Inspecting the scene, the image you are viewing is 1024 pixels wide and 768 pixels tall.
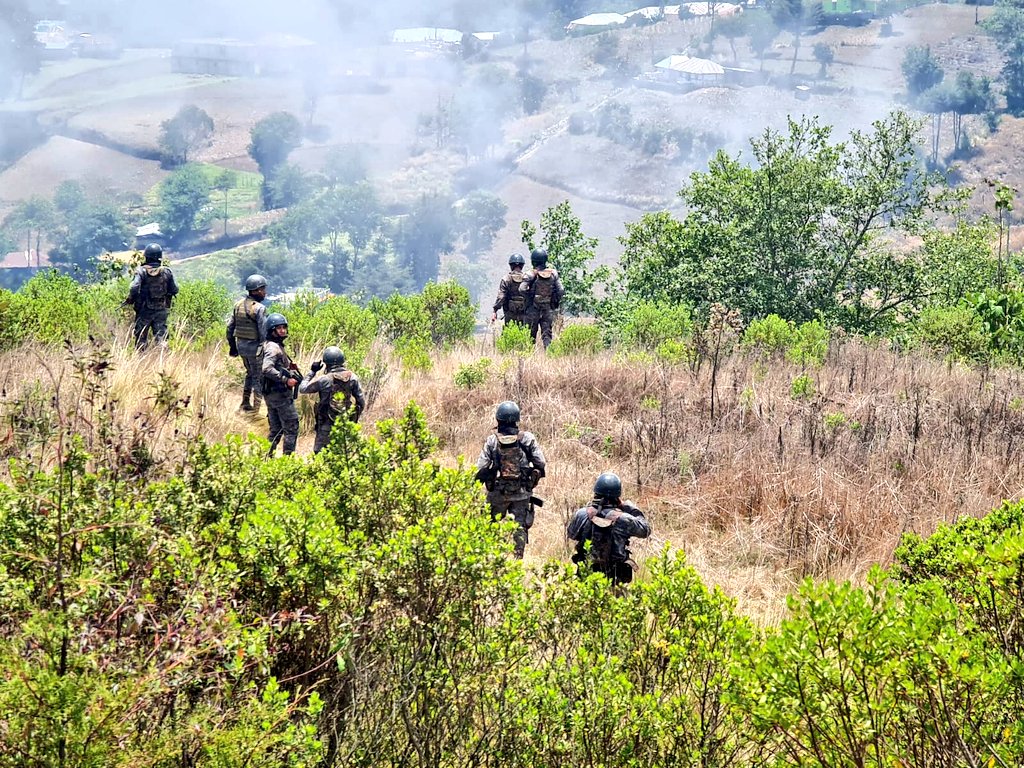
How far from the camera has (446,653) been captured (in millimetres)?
4172

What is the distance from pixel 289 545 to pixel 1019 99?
132541 mm

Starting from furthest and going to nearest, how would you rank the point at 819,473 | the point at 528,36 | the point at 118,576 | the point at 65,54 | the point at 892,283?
the point at 528,36 → the point at 65,54 → the point at 892,283 → the point at 819,473 → the point at 118,576

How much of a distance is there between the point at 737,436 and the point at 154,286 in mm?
6962

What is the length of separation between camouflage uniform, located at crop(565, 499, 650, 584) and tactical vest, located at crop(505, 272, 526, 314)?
7.17m

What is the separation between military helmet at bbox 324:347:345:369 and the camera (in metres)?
8.84

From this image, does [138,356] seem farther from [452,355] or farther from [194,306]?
[452,355]

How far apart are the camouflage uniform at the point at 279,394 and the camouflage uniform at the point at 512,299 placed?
15.8 ft

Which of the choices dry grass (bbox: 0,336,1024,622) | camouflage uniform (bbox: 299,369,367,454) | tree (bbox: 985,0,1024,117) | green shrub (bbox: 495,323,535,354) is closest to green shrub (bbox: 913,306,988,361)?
dry grass (bbox: 0,336,1024,622)

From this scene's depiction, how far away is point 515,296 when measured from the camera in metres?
13.8

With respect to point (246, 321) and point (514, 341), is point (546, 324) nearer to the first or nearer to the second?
point (514, 341)

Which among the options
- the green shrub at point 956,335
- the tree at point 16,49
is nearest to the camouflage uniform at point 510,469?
the green shrub at point 956,335

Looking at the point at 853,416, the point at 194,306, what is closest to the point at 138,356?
the point at 194,306

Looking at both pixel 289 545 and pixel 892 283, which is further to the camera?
pixel 892 283

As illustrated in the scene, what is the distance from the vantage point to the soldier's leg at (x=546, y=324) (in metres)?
13.9
